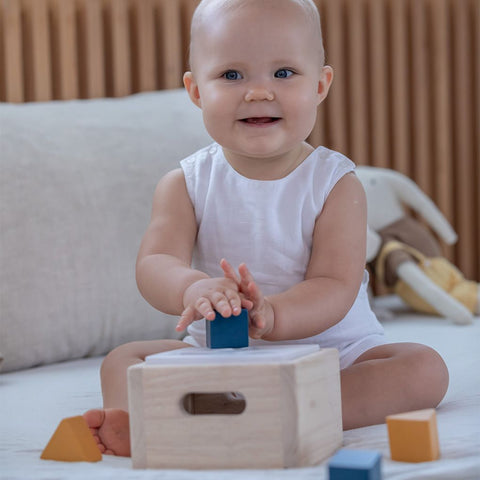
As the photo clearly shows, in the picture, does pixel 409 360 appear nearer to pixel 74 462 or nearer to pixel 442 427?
pixel 442 427

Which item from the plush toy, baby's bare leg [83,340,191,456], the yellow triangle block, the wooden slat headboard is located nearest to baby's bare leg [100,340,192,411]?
baby's bare leg [83,340,191,456]

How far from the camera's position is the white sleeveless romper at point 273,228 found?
1.00m

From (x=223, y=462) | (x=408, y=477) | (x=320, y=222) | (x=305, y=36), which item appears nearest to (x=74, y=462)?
(x=223, y=462)

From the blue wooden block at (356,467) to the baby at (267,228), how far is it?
0.64ft

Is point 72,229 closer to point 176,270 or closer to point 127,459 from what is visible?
point 176,270

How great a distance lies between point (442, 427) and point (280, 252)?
310 mm

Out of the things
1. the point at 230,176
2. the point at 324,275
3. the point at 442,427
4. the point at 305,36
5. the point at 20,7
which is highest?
the point at 20,7

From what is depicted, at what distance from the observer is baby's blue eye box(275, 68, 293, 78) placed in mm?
924

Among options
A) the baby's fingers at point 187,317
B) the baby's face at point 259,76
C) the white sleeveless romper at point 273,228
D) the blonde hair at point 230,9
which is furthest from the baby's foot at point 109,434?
the blonde hair at point 230,9

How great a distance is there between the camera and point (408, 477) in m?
0.63

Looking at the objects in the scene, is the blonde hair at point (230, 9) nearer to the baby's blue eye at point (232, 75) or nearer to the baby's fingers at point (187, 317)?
the baby's blue eye at point (232, 75)

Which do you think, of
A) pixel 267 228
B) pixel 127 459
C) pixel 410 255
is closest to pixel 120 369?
pixel 127 459

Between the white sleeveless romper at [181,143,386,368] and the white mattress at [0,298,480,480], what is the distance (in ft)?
0.50

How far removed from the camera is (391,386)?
0.87 m
